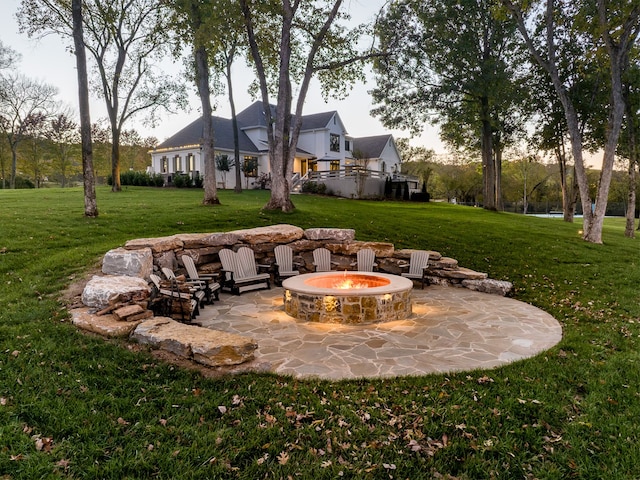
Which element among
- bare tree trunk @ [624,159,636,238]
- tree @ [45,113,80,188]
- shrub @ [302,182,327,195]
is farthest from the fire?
tree @ [45,113,80,188]

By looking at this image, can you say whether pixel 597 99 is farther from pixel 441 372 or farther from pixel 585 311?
pixel 441 372

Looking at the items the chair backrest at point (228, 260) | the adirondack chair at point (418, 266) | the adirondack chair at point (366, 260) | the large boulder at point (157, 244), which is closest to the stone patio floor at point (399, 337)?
the chair backrest at point (228, 260)

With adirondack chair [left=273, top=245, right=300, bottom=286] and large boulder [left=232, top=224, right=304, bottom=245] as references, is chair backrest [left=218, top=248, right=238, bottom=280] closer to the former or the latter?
large boulder [left=232, top=224, right=304, bottom=245]

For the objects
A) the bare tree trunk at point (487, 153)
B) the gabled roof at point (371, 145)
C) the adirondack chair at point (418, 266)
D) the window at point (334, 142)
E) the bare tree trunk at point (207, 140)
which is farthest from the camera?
the gabled roof at point (371, 145)

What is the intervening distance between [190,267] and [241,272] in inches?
45.2

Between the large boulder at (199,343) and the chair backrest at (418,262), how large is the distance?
513 cm

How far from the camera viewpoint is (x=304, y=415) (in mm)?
3299

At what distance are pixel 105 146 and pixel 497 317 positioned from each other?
39.8 meters

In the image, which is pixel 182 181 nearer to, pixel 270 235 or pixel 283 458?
pixel 270 235

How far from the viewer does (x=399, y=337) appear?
17.4 feet

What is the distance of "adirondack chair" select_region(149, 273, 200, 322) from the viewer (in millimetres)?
5773

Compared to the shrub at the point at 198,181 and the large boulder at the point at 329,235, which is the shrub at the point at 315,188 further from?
the large boulder at the point at 329,235

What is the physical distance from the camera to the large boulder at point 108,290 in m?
5.04

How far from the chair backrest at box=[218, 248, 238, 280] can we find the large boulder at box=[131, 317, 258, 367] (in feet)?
10.8
